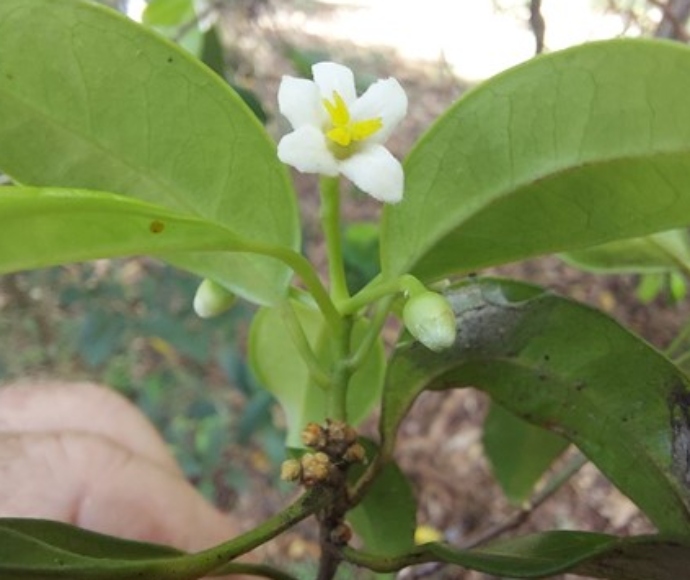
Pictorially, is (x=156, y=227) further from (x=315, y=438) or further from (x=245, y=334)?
(x=245, y=334)

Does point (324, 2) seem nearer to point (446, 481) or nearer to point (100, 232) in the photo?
point (446, 481)

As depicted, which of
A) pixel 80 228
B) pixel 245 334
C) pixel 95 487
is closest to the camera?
pixel 80 228

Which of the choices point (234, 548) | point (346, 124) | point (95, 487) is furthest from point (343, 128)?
point (95, 487)

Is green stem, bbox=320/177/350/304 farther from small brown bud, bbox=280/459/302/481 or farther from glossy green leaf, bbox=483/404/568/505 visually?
glossy green leaf, bbox=483/404/568/505

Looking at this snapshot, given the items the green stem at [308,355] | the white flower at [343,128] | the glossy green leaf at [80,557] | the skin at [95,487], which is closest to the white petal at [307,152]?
the white flower at [343,128]

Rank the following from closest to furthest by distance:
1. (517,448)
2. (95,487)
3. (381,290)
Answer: (381,290) < (517,448) < (95,487)

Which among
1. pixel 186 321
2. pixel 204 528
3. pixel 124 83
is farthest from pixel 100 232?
pixel 186 321

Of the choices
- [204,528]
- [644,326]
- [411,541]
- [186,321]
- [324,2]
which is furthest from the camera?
[324,2]
